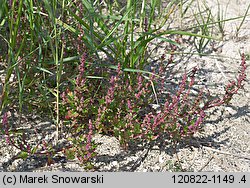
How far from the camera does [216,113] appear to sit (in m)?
2.47

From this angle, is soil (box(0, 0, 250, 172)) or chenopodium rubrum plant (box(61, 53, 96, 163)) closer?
chenopodium rubrum plant (box(61, 53, 96, 163))

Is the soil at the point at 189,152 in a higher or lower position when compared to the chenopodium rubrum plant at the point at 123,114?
lower

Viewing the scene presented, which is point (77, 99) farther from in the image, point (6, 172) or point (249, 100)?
point (249, 100)

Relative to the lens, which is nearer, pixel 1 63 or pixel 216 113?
pixel 1 63

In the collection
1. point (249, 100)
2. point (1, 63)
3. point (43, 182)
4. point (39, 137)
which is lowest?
point (43, 182)

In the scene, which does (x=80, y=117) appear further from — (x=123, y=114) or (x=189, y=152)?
(x=189, y=152)

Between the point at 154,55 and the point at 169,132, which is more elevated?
the point at 154,55

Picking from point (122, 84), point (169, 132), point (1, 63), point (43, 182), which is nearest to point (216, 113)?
point (169, 132)

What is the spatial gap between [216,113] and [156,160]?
559 mm

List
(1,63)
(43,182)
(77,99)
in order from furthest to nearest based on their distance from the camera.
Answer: (1,63)
(77,99)
(43,182)

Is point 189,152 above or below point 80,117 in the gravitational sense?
below

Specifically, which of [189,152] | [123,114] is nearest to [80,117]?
[123,114]

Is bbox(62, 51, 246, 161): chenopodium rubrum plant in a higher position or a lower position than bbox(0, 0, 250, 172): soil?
higher

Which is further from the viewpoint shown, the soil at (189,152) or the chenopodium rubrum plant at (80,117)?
the soil at (189,152)
